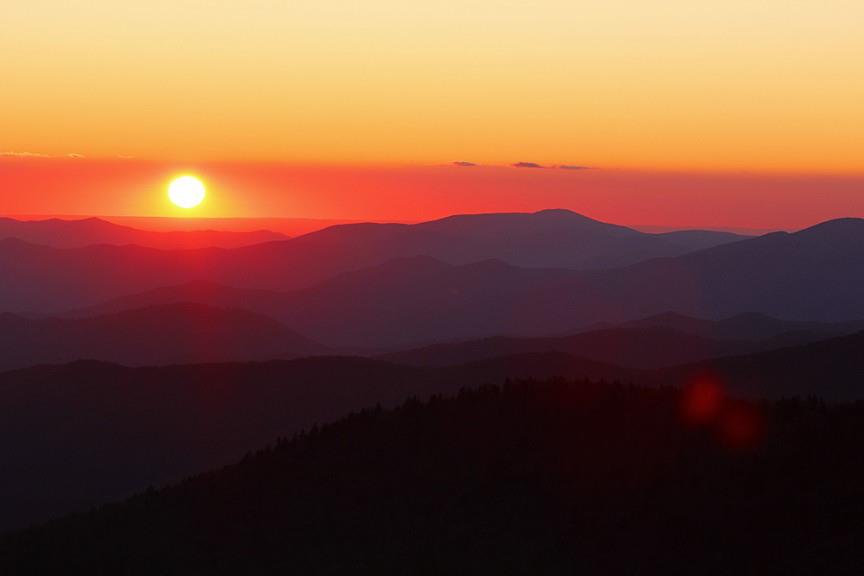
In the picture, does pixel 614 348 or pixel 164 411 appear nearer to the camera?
pixel 164 411

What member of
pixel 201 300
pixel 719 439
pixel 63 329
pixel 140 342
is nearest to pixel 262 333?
pixel 140 342

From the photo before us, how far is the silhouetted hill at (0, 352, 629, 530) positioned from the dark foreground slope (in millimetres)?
27270

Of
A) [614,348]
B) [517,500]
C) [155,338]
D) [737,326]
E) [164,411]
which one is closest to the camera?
[517,500]

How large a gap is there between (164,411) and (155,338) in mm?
65173

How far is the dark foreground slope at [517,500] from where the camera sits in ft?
72.7

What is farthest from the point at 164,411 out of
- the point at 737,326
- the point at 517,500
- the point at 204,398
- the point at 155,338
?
the point at 737,326

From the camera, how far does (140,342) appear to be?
134000 mm

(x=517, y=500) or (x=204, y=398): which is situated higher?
(x=517, y=500)

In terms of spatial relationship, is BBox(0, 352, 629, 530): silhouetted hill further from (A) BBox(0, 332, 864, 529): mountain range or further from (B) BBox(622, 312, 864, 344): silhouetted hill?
(B) BBox(622, 312, 864, 344): silhouetted hill

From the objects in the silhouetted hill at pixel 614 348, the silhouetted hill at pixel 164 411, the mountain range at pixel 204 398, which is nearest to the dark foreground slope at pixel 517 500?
the mountain range at pixel 204 398

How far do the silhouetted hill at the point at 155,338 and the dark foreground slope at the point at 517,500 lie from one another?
94.8 meters

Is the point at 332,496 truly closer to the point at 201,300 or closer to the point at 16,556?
the point at 16,556

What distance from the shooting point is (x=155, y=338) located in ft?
442

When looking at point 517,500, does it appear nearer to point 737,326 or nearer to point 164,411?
point 164,411
